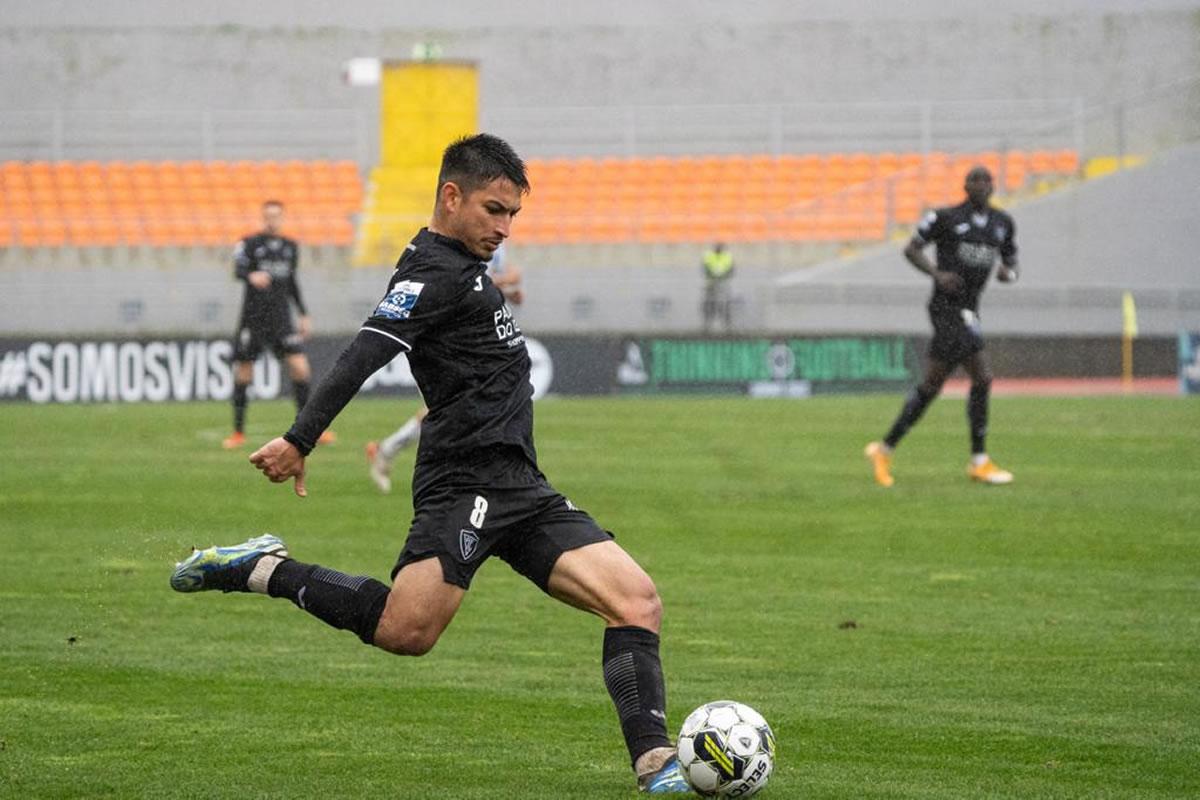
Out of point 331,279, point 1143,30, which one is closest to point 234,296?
point 331,279

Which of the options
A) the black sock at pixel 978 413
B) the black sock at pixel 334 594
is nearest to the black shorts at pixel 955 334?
the black sock at pixel 978 413

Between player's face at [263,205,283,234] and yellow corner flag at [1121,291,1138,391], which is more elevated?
player's face at [263,205,283,234]

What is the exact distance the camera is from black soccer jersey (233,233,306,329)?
2000cm

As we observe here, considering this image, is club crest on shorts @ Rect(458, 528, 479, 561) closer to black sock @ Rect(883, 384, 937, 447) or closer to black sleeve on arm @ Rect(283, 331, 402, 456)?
black sleeve on arm @ Rect(283, 331, 402, 456)

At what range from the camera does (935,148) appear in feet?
119

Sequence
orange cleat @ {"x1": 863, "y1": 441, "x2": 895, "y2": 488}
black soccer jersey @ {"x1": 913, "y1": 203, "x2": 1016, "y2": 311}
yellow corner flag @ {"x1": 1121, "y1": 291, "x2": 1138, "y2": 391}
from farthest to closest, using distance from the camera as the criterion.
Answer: yellow corner flag @ {"x1": 1121, "y1": 291, "x2": 1138, "y2": 391}, orange cleat @ {"x1": 863, "y1": 441, "x2": 895, "y2": 488}, black soccer jersey @ {"x1": 913, "y1": 203, "x2": 1016, "y2": 311}

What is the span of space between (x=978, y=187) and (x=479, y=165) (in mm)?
9681

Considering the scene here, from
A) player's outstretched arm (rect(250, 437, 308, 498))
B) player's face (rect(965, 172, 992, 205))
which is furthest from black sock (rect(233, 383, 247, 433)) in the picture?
player's outstretched arm (rect(250, 437, 308, 498))

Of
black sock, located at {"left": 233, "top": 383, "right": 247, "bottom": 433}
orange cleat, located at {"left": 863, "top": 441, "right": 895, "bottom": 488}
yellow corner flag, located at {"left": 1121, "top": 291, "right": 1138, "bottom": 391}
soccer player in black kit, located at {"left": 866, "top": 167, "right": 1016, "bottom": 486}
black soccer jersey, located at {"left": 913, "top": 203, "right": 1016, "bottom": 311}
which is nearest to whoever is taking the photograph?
soccer player in black kit, located at {"left": 866, "top": 167, "right": 1016, "bottom": 486}

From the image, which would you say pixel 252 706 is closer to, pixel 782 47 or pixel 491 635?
pixel 491 635

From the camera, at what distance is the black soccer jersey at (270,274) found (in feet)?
65.6

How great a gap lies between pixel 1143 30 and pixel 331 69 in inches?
647

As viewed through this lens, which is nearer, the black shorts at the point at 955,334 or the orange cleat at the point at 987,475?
the black shorts at the point at 955,334

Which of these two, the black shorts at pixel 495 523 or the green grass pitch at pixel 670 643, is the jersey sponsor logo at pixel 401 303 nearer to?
the black shorts at pixel 495 523
